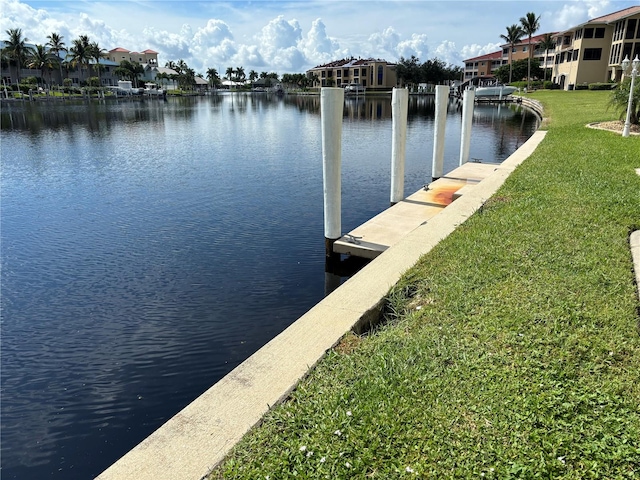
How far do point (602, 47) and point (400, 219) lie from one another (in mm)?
68205

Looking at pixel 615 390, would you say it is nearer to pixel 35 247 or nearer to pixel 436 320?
pixel 436 320

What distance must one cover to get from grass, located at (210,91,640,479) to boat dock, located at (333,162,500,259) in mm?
2761

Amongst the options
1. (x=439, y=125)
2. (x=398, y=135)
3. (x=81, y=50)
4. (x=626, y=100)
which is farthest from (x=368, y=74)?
(x=398, y=135)

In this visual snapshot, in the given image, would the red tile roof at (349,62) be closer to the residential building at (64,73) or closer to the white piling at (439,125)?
the residential building at (64,73)

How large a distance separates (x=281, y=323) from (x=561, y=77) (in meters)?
80.2

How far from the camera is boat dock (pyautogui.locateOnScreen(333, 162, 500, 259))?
31.5ft

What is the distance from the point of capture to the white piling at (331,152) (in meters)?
8.91

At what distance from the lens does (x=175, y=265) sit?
1007 cm

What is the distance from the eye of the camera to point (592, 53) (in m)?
64.0

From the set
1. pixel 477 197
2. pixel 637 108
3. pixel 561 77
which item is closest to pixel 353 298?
pixel 477 197

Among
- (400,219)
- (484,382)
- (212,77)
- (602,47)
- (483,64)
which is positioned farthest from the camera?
(212,77)

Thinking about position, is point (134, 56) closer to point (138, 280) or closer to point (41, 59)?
point (41, 59)

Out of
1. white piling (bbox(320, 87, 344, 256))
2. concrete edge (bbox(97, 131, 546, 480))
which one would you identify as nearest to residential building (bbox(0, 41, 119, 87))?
white piling (bbox(320, 87, 344, 256))

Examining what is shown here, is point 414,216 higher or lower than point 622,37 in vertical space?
lower
